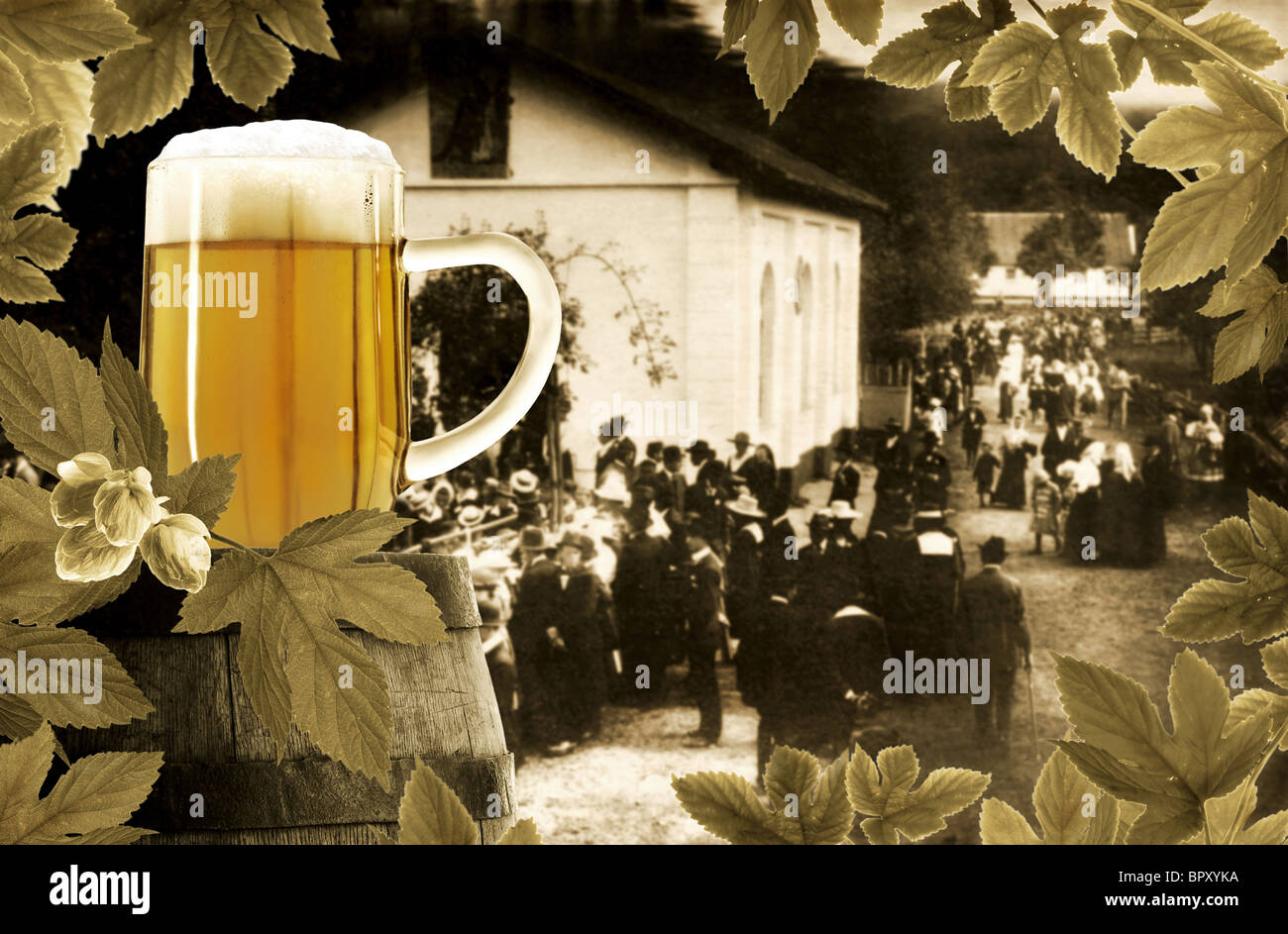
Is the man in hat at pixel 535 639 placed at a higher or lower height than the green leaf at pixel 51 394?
lower

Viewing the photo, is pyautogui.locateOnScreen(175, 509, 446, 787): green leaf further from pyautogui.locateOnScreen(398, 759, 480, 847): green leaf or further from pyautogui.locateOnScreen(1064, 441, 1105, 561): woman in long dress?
pyautogui.locateOnScreen(1064, 441, 1105, 561): woman in long dress

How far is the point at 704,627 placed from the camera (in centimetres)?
348

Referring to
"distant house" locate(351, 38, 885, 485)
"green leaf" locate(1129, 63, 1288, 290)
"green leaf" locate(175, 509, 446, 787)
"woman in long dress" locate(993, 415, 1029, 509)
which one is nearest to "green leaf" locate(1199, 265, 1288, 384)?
"green leaf" locate(1129, 63, 1288, 290)

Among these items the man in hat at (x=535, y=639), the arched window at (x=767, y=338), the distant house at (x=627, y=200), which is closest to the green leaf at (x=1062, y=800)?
the distant house at (x=627, y=200)

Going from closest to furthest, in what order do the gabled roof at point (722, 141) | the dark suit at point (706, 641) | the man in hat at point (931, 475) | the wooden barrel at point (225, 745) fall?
the wooden barrel at point (225, 745)
the gabled roof at point (722, 141)
the dark suit at point (706, 641)
the man in hat at point (931, 475)

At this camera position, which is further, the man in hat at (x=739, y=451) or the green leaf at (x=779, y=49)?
the man in hat at (x=739, y=451)

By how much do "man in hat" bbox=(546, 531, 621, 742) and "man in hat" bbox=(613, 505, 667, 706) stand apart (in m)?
0.05

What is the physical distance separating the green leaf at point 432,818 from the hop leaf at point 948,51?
0.39ft

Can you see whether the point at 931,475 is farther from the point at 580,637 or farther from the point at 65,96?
the point at 65,96

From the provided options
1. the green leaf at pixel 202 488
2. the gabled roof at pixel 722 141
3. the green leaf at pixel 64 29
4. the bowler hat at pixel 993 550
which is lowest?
the bowler hat at pixel 993 550

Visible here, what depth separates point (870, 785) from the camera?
0.17 meters

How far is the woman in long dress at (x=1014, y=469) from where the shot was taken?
3.62m

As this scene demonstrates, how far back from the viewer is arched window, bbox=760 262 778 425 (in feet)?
11.8

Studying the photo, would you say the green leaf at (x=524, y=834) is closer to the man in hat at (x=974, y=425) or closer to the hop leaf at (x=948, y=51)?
the hop leaf at (x=948, y=51)
